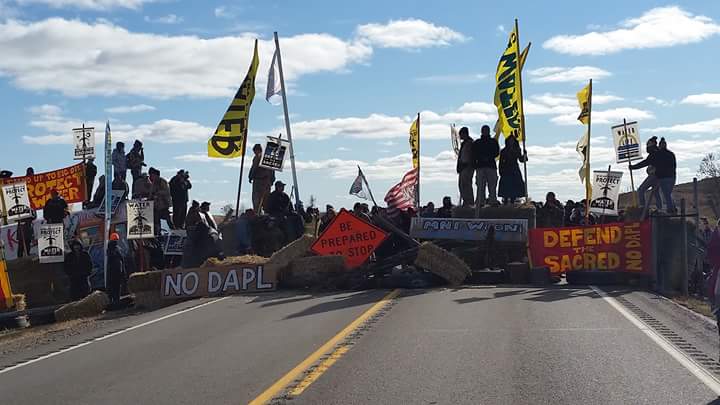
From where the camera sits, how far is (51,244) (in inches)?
830

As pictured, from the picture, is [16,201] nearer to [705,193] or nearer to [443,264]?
[443,264]

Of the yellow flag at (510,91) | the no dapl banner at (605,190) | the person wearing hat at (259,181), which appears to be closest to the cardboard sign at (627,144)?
the no dapl banner at (605,190)

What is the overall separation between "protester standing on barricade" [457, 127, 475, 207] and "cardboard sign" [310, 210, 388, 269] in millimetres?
2954

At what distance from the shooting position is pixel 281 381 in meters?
9.58

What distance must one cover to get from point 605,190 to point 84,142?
13663mm

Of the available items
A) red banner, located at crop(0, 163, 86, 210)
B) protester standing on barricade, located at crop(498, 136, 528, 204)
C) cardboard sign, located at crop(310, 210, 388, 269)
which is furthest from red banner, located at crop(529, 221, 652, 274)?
red banner, located at crop(0, 163, 86, 210)

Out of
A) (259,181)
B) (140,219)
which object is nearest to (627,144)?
(259,181)

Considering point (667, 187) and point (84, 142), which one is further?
point (84, 142)

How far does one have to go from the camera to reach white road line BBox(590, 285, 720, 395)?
30.0 ft

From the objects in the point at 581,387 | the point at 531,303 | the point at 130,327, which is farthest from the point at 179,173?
the point at 581,387

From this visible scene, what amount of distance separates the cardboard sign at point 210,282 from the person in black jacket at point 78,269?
1.90 metres

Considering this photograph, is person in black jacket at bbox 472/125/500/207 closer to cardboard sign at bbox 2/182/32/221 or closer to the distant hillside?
cardboard sign at bbox 2/182/32/221

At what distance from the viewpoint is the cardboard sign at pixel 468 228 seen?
21.5 m

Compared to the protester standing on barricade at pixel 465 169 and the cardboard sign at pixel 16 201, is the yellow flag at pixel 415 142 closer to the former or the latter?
the protester standing on barricade at pixel 465 169
